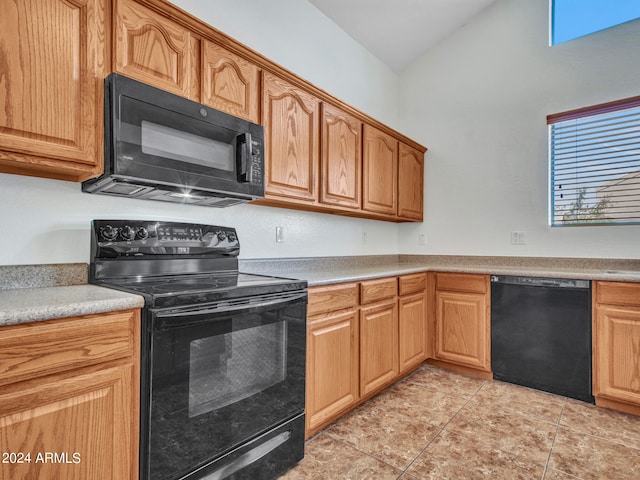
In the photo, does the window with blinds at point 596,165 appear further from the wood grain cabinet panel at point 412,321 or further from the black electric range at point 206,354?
the black electric range at point 206,354

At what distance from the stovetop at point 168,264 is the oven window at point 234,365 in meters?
0.18

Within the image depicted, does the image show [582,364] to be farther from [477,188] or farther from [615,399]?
[477,188]

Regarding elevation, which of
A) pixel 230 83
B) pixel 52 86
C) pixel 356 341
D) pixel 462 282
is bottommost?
pixel 356 341

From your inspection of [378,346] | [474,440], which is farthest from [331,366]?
[474,440]

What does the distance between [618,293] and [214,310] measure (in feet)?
8.40

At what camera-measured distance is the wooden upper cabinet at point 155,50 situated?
4.76ft

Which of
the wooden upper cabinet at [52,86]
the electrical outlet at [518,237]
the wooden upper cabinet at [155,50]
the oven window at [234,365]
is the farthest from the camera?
the electrical outlet at [518,237]

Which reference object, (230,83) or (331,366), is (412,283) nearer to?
(331,366)

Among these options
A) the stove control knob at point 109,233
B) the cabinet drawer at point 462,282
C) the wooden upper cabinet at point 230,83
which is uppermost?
the wooden upper cabinet at point 230,83

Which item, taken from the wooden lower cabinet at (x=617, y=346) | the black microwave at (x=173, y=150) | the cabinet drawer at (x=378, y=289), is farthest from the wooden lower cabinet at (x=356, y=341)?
the wooden lower cabinet at (x=617, y=346)

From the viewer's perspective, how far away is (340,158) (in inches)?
102

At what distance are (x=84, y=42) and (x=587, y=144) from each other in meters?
3.52

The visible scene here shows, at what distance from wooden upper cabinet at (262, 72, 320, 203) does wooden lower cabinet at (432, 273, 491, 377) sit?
1474 millimetres

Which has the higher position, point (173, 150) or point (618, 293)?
point (173, 150)
